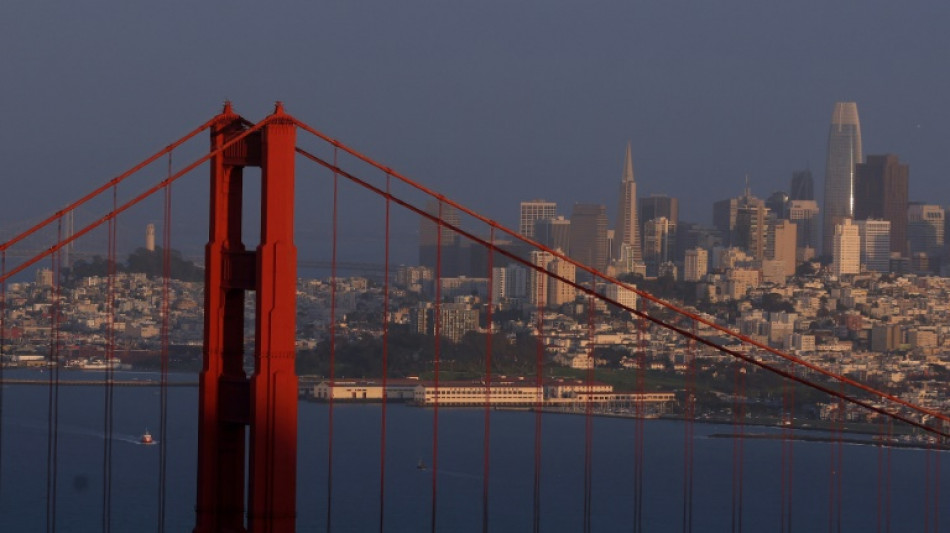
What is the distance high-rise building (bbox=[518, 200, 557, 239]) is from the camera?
76.5 m

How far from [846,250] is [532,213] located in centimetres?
1334

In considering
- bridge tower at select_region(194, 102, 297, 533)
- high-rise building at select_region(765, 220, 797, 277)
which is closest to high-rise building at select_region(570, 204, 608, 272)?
high-rise building at select_region(765, 220, 797, 277)

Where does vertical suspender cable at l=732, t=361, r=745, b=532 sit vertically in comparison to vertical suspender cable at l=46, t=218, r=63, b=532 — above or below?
below

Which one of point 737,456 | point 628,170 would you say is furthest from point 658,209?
point 737,456

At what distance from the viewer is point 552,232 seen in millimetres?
76062

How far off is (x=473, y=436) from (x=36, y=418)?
9123 mm

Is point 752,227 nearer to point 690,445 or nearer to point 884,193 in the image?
point 884,193

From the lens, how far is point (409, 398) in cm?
5172

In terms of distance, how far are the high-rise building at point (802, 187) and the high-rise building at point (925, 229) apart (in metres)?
8.70

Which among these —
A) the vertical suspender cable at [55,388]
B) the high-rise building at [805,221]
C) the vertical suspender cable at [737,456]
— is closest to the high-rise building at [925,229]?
the high-rise building at [805,221]

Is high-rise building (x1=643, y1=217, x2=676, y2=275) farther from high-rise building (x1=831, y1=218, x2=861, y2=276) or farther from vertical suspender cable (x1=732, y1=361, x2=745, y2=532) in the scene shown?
vertical suspender cable (x1=732, y1=361, x2=745, y2=532)

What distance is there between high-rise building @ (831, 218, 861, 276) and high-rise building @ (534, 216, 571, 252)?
1086 centimetres

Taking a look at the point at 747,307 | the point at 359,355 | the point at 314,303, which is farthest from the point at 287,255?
the point at 747,307

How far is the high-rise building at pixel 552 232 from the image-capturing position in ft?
248
